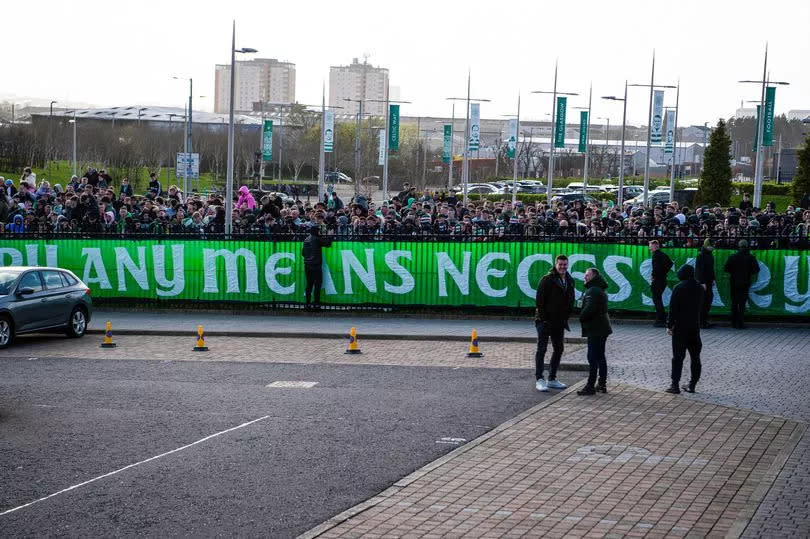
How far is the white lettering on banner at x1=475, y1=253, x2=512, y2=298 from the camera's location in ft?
80.1

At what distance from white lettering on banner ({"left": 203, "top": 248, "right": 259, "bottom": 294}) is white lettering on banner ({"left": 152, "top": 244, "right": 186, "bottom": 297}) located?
0.58 meters

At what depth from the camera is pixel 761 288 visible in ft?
76.0

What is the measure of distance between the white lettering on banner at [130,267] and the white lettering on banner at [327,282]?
14.5ft

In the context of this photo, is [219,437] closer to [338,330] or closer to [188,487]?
[188,487]

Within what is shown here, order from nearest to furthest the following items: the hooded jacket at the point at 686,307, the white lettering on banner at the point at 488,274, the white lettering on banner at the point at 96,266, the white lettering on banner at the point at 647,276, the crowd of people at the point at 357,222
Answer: the hooded jacket at the point at 686,307 < the white lettering on banner at the point at 647,276 < the crowd of people at the point at 357,222 < the white lettering on banner at the point at 488,274 < the white lettering on banner at the point at 96,266

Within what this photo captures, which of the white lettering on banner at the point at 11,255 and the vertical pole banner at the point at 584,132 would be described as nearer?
the white lettering on banner at the point at 11,255

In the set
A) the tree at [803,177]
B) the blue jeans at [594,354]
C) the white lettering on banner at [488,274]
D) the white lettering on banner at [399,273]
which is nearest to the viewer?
the blue jeans at [594,354]

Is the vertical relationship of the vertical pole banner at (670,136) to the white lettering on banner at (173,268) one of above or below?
above

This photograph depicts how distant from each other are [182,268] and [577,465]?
16.8 meters

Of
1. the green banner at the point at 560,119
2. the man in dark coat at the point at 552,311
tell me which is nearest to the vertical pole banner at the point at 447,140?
the green banner at the point at 560,119

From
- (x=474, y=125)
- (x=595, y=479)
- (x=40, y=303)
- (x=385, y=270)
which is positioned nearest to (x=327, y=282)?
(x=385, y=270)

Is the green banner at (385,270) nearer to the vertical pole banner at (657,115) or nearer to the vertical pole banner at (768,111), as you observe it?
the vertical pole banner at (768,111)

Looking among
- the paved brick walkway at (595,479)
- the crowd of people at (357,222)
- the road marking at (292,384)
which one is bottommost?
the road marking at (292,384)

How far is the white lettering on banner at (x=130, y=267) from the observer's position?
26.2 meters
